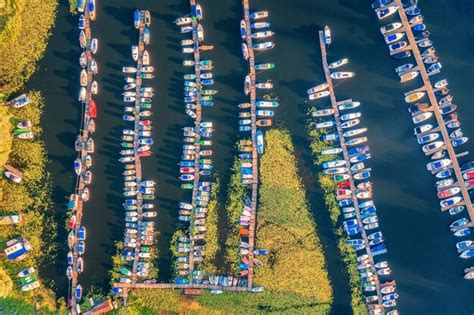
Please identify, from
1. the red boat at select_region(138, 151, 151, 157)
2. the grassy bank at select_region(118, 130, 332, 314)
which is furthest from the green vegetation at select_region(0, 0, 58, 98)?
the grassy bank at select_region(118, 130, 332, 314)

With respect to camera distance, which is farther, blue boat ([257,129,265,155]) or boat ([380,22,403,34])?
blue boat ([257,129,265,155])

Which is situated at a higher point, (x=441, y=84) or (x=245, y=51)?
(x=245, y=51)

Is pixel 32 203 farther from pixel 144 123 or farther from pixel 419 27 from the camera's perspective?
pixel 419 27

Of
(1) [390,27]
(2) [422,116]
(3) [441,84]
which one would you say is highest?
(1) [390,27]

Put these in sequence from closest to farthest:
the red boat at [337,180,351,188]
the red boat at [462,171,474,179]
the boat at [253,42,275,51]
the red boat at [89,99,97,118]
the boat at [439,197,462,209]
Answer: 1. the red boat at [462,171,474,179]
2. the boat at [439,197,462,209]
3. the red boat at [337,180,351,188]
4. the boat at [253,42,275,51]
5. the red boat at [89,99,97,118]

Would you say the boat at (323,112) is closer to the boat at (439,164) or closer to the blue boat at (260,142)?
the blue boat at (260,142)

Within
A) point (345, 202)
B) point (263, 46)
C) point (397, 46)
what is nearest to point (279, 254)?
point (345, 202)

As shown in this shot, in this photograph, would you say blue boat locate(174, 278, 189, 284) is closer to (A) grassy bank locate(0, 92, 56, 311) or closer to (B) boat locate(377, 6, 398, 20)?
(A) grassy bank locate(0, 92, 56, 311)
